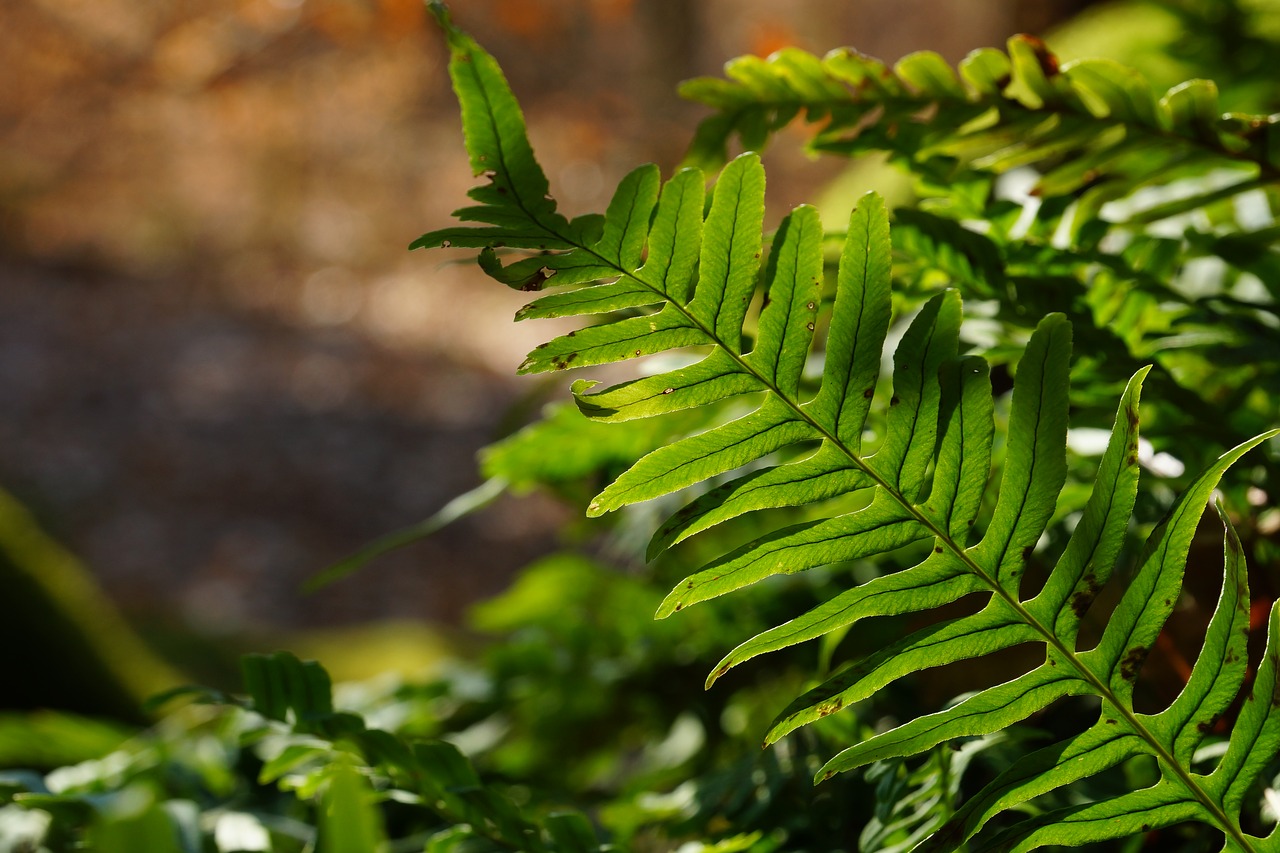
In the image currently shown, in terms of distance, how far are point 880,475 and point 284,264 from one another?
7.72 m

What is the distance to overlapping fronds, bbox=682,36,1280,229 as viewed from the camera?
609mm

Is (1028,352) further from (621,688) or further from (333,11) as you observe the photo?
(333,11)

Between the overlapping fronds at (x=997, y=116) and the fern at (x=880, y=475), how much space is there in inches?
8.3

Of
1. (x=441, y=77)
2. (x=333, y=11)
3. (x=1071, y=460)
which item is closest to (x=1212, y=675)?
(x=1071, y=460)

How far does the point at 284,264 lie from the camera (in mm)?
7535

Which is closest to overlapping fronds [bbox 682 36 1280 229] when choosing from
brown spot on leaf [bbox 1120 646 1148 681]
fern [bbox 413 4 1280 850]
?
fern [bbox 413 4 1280 850]

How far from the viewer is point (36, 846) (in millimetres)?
661

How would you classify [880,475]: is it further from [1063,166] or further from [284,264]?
[284,264]

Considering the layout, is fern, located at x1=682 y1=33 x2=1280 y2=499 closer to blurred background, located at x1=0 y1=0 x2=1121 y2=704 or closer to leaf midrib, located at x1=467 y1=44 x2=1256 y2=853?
leaf midrib, located at x1=467 y1=44 x2=1256 y2=853

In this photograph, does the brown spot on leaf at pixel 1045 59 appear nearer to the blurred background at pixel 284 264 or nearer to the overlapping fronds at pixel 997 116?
the overlapping fronds at pixel 997 116

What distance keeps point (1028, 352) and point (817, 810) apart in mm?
369

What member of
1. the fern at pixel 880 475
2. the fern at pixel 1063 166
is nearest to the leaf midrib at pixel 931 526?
the fern at pixel 880 475

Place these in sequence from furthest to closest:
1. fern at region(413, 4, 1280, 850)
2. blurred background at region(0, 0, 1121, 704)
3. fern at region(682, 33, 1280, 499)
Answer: blurred background at region(0, 0, 1121, 704) → fern at region(682, 33, 1280, 499) → fern at region(413, 4, 1280, 850)

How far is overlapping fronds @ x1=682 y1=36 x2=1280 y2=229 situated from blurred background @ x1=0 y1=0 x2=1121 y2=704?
2.23 metres
